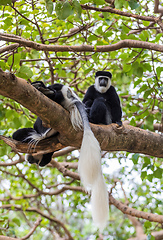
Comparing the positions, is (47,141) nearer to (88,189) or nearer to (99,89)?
(88,189)

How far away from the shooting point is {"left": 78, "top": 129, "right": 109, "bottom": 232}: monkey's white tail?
1452 mm

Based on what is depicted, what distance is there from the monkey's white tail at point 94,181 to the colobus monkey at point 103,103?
81cm

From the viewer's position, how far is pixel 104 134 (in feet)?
6.24

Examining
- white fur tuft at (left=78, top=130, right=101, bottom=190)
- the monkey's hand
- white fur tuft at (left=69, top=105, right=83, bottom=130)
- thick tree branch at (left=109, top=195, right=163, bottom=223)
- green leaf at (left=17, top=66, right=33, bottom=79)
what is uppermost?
green leaf at (left=17, top=66, right=33, bottom=79)

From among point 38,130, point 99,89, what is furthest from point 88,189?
point 99,89

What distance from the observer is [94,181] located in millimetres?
1487

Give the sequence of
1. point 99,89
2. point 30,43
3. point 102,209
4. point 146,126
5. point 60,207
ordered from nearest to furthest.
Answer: point 102,209, point 30,43, point 146,126, point 99,89, point 60,207

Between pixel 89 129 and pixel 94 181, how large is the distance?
0.31 meters

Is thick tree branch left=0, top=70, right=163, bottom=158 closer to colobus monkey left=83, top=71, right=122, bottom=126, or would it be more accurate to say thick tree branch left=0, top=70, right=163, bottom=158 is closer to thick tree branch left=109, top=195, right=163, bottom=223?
colobus monkey left=83, top=71, right=122, bottom=126

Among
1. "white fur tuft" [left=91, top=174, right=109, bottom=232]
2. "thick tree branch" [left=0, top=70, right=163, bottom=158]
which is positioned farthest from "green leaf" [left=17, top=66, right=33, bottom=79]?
"white fur tuft" [left=91, top=174, right=109, bottom=232]

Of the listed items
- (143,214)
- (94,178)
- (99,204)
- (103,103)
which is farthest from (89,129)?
(143,214)

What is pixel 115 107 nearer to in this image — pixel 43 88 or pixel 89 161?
pixel 43 88

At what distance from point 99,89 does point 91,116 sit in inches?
14.0

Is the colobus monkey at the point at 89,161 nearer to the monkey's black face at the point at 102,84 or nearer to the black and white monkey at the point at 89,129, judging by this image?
the black and white monkey at the point at 89,129
